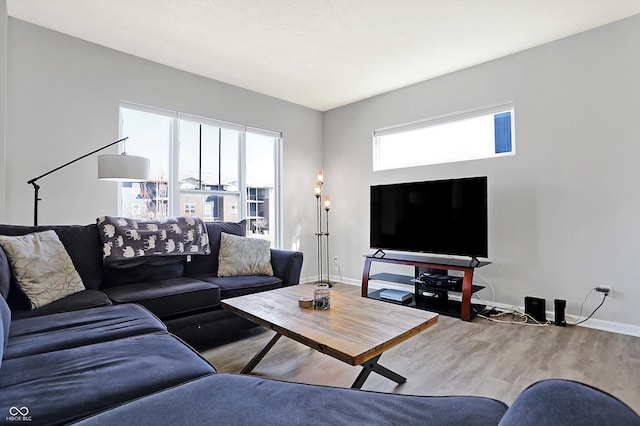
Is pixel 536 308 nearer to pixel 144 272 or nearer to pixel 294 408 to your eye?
pixel 294 408

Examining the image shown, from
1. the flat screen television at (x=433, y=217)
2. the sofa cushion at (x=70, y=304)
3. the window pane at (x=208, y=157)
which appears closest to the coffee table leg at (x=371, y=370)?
the sofa cushion at (x=70, y=304)

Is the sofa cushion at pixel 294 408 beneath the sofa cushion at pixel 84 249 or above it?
beneath

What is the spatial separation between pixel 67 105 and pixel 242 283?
2.28 meters

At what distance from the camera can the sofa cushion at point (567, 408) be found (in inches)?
18.6

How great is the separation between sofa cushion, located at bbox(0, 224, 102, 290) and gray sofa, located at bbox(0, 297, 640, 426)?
112cm

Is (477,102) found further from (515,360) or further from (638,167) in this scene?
(515,360)

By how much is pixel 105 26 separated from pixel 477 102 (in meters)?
3.66

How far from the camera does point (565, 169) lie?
9.81 feet

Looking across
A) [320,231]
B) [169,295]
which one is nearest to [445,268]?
[320,231]

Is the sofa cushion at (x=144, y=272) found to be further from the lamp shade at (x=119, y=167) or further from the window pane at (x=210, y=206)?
the window pane at (x=210, y=206)

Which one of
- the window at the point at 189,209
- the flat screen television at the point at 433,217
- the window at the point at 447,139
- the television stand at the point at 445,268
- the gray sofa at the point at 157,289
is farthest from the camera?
the window at the point at 189,209

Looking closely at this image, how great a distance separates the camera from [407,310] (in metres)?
1.84

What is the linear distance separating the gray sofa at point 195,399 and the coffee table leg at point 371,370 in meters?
0.72

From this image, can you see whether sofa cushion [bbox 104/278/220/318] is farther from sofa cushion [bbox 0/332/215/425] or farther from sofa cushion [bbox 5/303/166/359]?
sofa cushion [bbox 0/332/215/425]
